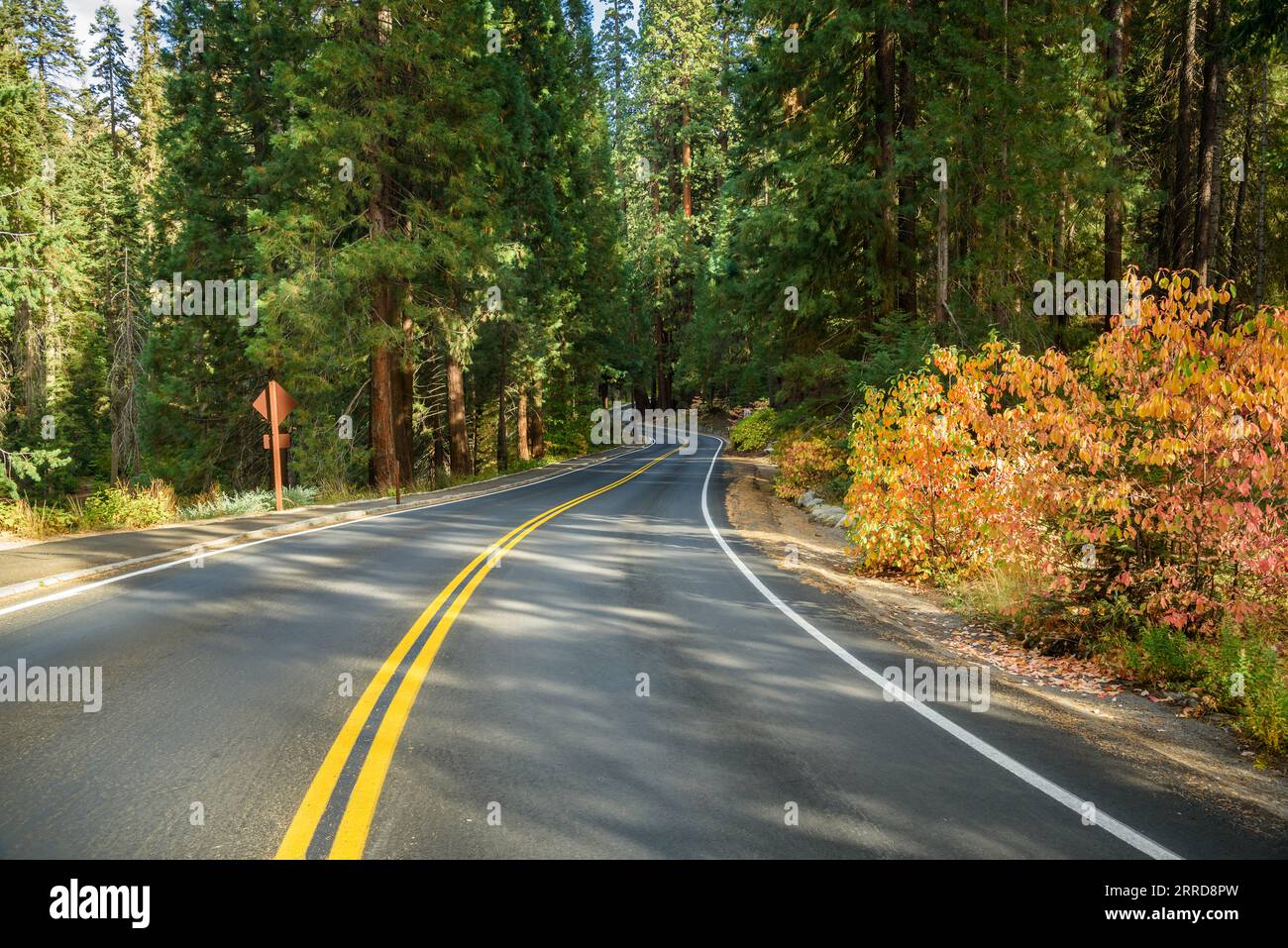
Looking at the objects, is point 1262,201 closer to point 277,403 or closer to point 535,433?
point 277,403

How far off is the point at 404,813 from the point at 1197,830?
4.01 m

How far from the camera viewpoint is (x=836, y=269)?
21.3 metres

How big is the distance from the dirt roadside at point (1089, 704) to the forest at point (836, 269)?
509mm

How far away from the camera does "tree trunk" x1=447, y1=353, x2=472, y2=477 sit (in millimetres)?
29250

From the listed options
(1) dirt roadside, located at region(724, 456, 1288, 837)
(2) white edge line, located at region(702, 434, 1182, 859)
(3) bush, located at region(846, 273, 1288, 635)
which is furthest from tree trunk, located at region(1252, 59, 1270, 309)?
(2) white edge line, located at region(702, 434, 1182, 859)

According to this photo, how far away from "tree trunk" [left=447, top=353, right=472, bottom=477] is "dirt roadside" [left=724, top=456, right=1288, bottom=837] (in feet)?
66.1

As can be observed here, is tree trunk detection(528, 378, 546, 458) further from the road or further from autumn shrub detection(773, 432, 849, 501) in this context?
the road

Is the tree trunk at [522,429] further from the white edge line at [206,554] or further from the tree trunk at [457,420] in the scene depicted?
the white edge line at [206,554]

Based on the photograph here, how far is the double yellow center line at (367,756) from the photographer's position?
364 centimetres

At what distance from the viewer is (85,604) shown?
27.5ft

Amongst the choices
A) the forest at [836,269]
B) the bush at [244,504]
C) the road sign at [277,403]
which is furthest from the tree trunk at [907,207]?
the bush at [244,504]

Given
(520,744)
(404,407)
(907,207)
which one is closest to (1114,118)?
(907,207)

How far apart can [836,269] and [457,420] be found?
50.3 feet
